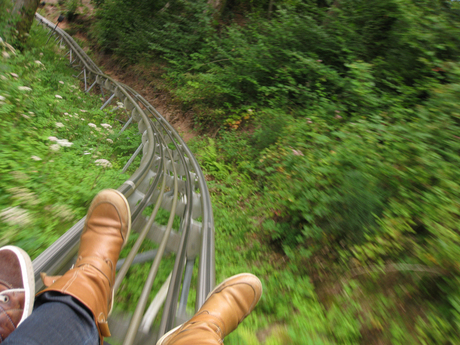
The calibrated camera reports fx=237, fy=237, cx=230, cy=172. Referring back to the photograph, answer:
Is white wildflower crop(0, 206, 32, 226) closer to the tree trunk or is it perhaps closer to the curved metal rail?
the curved metal rail

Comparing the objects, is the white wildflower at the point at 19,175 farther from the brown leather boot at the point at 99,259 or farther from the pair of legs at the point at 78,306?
the pair of legs at the point at 78,306

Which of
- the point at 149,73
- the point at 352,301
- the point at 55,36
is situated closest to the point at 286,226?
the point at 352,301

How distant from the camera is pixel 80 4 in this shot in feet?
46.8

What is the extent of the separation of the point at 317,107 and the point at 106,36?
1151cm

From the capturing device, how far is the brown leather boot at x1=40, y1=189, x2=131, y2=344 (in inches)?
45.4

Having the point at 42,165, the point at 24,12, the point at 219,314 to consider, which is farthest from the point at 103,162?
the point at 24,12

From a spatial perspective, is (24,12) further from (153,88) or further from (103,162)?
(103,162)

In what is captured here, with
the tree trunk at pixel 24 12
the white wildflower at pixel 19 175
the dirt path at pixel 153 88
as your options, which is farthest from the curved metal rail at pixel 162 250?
the tree trunk at pixel 24 12

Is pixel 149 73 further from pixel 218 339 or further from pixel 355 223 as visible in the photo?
pixel 218 339

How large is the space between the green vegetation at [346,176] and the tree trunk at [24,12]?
446 cm

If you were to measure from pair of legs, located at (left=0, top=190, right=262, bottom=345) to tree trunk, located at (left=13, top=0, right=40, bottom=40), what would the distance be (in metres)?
6.50

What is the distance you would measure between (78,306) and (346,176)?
287 cm

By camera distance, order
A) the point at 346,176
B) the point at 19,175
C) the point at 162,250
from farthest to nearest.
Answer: the point at 346,176 → the point at 19,175 → the point at 162,250

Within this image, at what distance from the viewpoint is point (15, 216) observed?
1.76m
